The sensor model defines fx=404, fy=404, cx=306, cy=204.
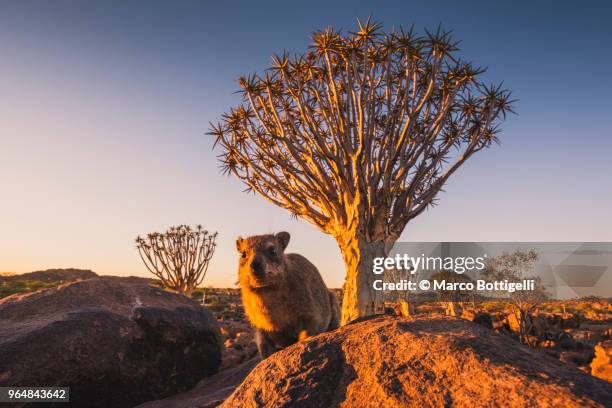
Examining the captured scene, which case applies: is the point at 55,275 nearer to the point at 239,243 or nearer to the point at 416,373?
the point at 239,243

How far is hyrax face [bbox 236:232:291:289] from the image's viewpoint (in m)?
4.58

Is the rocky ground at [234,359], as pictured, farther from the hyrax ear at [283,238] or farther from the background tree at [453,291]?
the background tree at [453,291]

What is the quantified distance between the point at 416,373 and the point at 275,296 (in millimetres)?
2773

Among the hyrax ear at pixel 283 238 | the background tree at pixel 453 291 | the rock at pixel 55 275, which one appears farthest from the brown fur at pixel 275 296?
the rock at pixel 55 275

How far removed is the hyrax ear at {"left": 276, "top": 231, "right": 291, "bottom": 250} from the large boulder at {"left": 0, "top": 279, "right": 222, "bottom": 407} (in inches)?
92.2

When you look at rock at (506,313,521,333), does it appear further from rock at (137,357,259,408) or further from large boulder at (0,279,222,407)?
large boulder at (0,279,222,407)

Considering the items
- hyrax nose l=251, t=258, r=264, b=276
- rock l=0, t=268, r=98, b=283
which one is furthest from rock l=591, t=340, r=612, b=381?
rock l=0, t=268, r=98, b=283

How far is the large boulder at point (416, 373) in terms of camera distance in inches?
77.0

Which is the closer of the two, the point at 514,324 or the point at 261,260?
the point at 261,260

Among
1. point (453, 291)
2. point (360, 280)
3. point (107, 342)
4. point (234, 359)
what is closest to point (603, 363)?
point (360, 280)

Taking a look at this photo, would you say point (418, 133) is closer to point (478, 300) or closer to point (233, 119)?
point (233, 119)

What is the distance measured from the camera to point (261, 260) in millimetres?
4594

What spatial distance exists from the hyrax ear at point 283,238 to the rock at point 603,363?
5019mm

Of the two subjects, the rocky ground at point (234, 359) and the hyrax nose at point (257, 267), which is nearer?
the rocky ground at point (234, 359)
